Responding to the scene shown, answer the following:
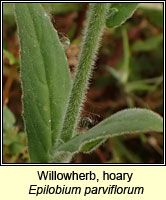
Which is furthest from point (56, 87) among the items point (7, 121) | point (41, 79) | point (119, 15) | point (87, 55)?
point (7, 121)

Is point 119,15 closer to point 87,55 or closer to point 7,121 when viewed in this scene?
point 87,55

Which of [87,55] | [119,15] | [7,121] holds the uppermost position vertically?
[119,15]

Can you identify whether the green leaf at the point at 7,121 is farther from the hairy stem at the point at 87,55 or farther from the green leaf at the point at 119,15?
the green leaf at the point at 119,15

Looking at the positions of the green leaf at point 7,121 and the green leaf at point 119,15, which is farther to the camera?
the green leaf at point 7,121

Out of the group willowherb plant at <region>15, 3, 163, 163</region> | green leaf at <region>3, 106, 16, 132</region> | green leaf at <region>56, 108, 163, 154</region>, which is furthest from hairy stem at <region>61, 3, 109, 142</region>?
green leaf at <region>3, 106, 16, 132</region>

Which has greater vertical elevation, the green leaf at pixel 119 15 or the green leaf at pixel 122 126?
the green leaf at pixel 119 15

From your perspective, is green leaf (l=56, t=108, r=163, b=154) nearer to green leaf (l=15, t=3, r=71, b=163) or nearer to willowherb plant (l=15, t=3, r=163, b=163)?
willowherb plant (l=15, t=3, r=163, b=163)

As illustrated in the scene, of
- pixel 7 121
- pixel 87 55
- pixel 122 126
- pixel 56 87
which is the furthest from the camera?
pixel 7 121

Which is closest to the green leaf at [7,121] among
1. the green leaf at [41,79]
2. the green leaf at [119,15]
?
the green leaf at [41,79]

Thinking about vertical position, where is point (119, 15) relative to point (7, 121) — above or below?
above
